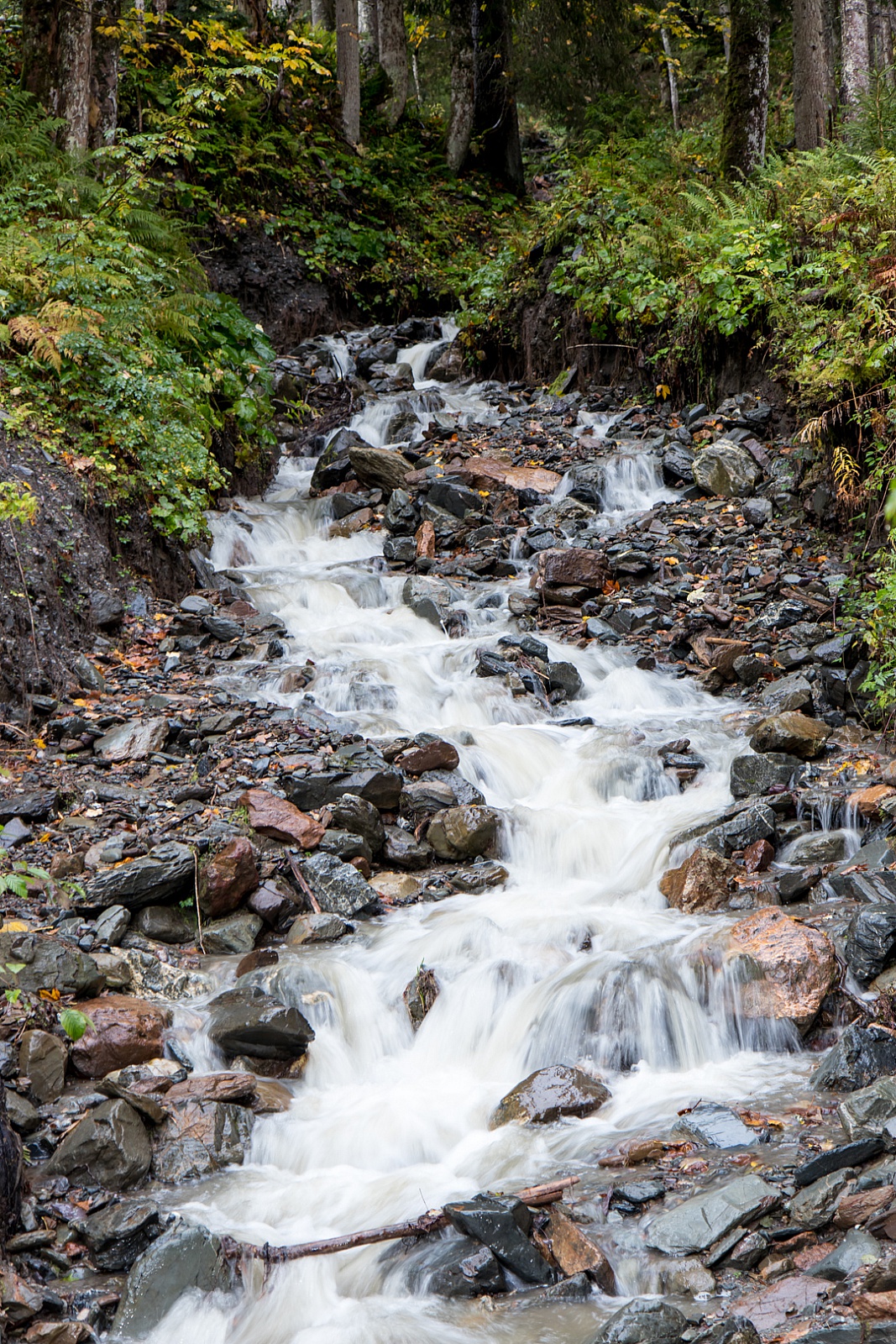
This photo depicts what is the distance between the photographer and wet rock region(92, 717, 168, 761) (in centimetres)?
684

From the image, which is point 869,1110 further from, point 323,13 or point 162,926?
→ point 323,13

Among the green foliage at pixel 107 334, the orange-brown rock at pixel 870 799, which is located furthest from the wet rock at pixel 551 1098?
the green foliage at pixel 107 334

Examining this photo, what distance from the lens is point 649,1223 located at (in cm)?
353

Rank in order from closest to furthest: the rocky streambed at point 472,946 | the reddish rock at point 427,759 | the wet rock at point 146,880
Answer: the rocky streambed at point 472,946 < the wet rock at point 146,880 < the reddish rock at point 427,759

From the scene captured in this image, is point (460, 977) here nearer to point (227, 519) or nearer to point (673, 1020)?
point (673, 1020)

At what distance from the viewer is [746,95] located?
13.8 meters

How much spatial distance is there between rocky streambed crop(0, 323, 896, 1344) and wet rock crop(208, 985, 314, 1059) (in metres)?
0.02

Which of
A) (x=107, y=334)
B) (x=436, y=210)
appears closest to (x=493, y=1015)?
(x=107, y=334)

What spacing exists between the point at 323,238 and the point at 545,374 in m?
5.12

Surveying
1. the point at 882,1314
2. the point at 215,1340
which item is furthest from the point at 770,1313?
Answer: the point at 215,1340

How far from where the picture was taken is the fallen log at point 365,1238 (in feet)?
12.0

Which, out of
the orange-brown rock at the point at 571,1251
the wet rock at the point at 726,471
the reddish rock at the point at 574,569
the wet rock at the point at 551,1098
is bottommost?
the wet rock at the point at 551,1098

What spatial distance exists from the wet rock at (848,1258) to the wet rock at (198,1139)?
2352 millimetres

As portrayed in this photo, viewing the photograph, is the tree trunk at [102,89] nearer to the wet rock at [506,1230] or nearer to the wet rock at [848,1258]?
the wet rock at [506,1230]
